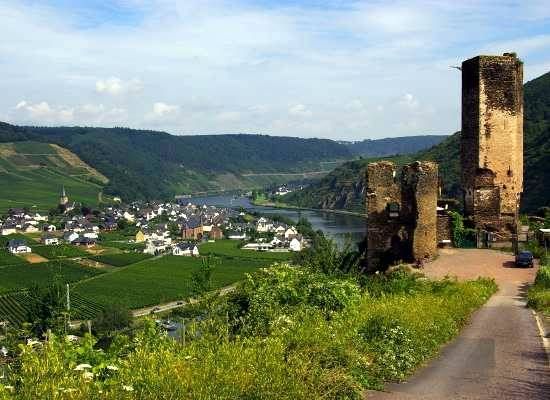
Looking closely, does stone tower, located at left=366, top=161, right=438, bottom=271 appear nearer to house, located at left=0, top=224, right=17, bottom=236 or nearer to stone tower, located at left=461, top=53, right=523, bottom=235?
stone tower, located at left=461, top=53, right=523, bottom=235

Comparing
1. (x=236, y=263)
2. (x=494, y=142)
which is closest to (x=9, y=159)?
(x=236, y=263)

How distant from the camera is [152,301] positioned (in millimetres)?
63281

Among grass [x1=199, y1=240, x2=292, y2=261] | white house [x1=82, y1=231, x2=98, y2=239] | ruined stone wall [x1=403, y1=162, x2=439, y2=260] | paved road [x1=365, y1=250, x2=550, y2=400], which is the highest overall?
ruined stone wall [x1=403, y1=162, x2=439, y2=260]

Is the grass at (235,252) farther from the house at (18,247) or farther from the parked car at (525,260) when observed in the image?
the parked car at (525,260)

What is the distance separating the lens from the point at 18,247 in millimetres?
97938

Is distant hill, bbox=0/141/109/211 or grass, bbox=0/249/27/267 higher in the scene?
distant hill, bbox=0/141/109/211

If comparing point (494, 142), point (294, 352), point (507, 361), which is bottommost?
point (507, 361)

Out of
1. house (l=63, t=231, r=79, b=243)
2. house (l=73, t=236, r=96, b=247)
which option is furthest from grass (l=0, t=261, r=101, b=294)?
house (l=63, t=231, r=79, b=243)

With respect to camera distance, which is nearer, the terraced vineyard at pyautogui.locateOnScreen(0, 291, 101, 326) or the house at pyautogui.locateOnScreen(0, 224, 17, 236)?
the terraced vineyard at pyautogui.locateOnScreen(0, 291, 101, 326)

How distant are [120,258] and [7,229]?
35649 millimetres

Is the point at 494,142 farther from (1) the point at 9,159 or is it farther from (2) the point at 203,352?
(1) the point at 9,159

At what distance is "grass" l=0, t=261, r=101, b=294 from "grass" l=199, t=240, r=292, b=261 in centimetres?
1871

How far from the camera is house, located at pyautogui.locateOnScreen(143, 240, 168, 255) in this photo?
350 feet

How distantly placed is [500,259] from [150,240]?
10108 cm
